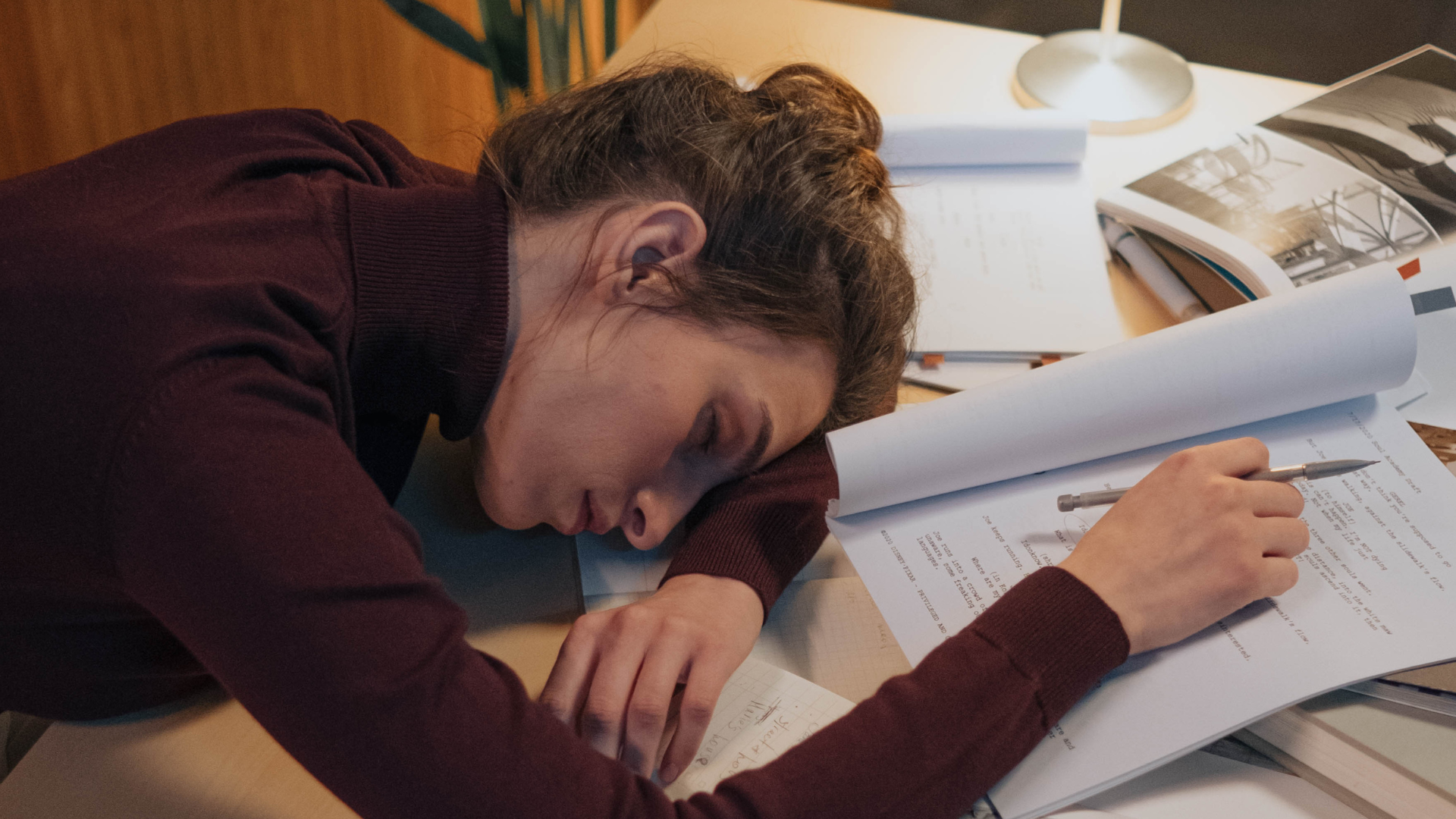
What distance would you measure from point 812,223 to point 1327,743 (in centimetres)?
44

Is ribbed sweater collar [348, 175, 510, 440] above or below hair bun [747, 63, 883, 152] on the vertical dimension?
below

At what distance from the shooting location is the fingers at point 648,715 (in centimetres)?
61

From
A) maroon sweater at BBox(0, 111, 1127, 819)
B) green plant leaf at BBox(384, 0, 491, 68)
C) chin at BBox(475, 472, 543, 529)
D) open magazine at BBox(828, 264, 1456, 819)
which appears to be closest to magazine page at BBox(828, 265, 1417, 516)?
open magazine at BBox(828, 264, 1456, 819)

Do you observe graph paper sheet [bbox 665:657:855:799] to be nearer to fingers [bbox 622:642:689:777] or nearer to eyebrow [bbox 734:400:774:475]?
fingers [bbox 622:642:689:777]

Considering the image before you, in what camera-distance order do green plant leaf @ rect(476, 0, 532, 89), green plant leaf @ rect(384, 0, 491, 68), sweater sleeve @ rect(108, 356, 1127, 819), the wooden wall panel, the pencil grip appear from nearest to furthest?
sweater sleeve @ rect(108, 356, 1127, 819) < the pencil grip < green plant leaf @ rect(476, 0, 532, 89) < green plant leaf @ rect(384, 0, 491, 68) < the wooden wall panel

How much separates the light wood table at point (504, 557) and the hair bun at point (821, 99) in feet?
0.72

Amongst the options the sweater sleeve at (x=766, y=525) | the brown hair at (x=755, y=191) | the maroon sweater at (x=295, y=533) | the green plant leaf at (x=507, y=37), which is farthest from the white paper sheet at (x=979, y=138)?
the green plant leaf at (x=507, y=37)

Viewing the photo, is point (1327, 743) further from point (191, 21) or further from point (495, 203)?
point (191, 21)

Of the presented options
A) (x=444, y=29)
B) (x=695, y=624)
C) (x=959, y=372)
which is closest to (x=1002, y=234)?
(x=959, y=372)

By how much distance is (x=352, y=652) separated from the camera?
19.8 inches

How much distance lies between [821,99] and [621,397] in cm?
31

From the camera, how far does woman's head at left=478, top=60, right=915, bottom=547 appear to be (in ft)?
2.30

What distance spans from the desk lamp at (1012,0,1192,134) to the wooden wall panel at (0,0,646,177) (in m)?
0.84

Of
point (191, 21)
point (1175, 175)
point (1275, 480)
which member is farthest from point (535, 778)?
point (191, 21)
